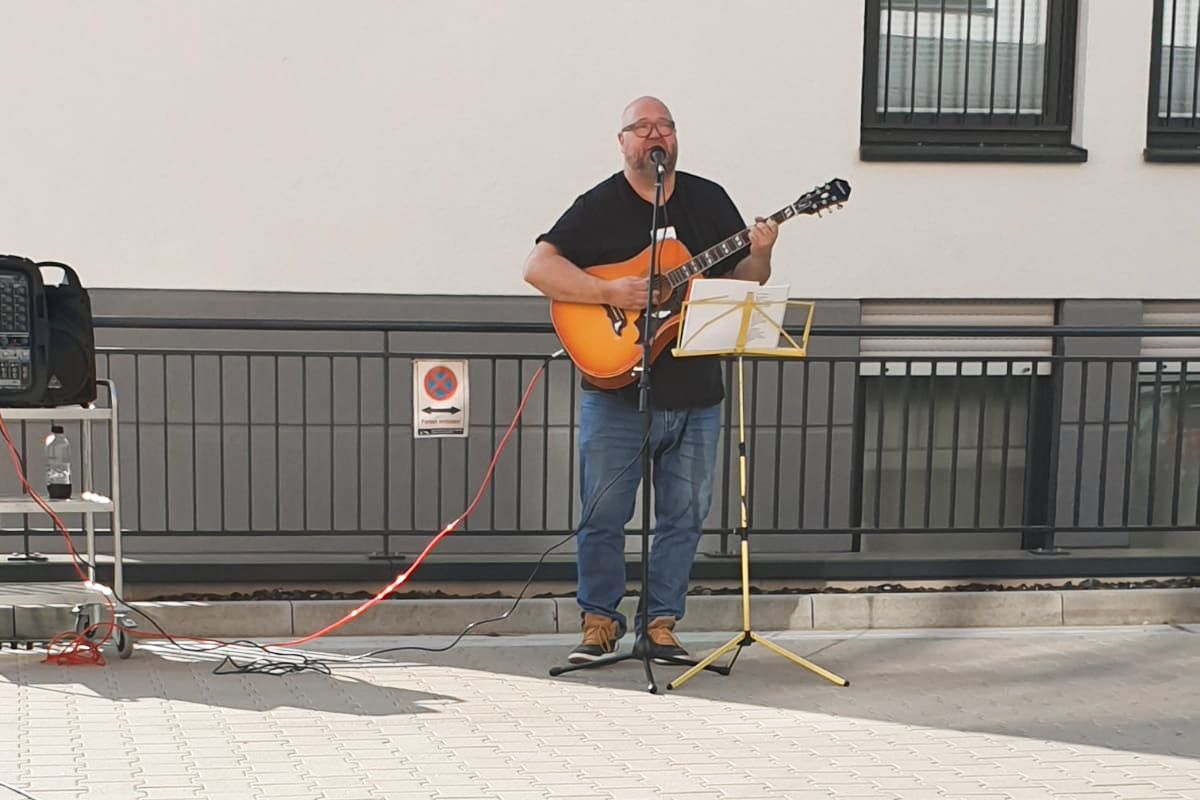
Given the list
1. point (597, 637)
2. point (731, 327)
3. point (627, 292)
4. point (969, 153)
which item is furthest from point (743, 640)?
point (969, 153)

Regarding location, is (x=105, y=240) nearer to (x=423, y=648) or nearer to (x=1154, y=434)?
(x=423, y=648)

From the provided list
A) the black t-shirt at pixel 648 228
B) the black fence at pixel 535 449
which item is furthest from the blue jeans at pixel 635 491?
the black fence at pixel 535 449

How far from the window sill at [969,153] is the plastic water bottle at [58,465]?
510 cm

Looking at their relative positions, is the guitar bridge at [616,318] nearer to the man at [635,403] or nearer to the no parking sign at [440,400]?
the man at [635,403]

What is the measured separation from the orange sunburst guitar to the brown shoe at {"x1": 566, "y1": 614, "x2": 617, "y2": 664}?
999 mm

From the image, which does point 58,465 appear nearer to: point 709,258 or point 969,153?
point 709,258

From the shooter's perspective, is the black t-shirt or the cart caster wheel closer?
the black t-shirt

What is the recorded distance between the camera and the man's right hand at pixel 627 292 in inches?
229

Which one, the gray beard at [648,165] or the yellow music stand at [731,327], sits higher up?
the gray beard at [648,165]

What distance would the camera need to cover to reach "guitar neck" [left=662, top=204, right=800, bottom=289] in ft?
18.8

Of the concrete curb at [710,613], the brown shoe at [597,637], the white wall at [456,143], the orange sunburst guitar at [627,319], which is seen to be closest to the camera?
the orange sunburst guitar at [627,319]

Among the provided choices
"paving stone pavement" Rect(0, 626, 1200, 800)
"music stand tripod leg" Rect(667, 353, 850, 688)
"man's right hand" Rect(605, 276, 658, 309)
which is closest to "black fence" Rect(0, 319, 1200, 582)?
"paving stone pavement" Rect(0, 626, 1200, 800)

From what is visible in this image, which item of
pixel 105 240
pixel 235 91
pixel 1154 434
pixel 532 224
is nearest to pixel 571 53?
pixel 532 224

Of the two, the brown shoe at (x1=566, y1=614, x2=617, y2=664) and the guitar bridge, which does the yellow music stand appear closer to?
the guitar bridge
